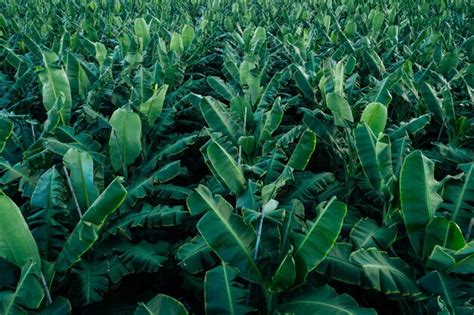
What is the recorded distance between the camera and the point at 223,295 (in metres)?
2.03

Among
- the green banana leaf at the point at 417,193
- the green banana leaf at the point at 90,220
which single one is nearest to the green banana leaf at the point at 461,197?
the green banana leaf at the point at 417,193

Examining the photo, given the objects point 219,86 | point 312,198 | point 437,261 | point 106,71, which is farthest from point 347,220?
point 106,71

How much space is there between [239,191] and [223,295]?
70cm

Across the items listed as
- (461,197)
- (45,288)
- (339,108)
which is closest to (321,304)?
(461,197)

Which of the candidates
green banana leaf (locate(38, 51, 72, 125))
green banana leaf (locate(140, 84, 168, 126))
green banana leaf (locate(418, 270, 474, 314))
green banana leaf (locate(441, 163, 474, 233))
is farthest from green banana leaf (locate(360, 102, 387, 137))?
green banana leaf (locate(38, 51, 72, 125))

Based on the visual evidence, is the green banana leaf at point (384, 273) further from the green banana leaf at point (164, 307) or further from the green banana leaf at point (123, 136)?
the green banana leaf at point (123, 136)

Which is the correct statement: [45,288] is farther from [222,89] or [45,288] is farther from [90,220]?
[222,89]

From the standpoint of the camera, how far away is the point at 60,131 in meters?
3.06

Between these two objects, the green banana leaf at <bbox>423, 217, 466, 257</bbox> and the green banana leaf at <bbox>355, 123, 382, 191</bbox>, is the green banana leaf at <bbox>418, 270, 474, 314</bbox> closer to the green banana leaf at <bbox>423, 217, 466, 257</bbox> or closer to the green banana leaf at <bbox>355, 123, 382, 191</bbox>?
the green banana leaf at <bbox>423, 217, 466, 257</bbox>

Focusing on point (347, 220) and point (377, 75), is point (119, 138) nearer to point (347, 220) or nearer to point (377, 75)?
point (347, 220)

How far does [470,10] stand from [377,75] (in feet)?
13.7

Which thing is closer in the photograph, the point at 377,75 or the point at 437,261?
the point at 437,261

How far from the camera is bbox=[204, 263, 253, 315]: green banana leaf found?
2.01 meters

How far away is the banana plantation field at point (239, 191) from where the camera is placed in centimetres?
206
